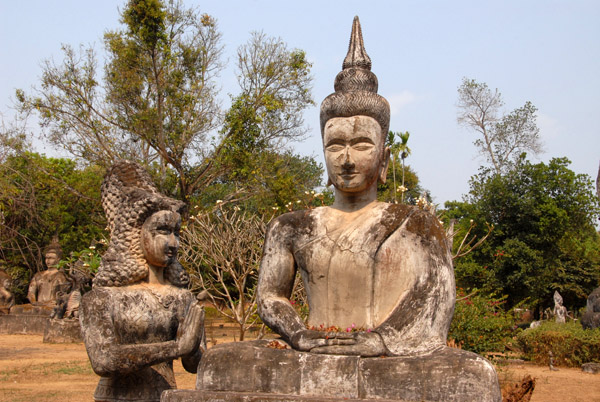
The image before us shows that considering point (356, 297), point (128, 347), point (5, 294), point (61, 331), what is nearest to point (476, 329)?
point (356, 297)

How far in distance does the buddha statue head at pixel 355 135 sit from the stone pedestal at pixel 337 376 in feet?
4.41

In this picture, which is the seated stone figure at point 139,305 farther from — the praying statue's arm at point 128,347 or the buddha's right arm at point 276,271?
the buddha's right arm at point 276,271

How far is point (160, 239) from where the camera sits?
222 inches

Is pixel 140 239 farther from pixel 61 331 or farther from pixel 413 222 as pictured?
pixel 61 331

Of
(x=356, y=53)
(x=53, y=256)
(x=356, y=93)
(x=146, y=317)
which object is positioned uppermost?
(x=356, y=53)

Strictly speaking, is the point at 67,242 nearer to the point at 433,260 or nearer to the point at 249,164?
the point at 249,164

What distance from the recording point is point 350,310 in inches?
181

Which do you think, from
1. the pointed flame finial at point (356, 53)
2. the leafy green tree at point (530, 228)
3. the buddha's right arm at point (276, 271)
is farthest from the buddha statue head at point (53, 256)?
the pointed flame finial at point (356, 53)

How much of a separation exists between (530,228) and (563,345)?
9901 mm

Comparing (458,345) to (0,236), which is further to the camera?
(0,236)

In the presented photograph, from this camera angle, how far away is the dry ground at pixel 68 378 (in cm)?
1160

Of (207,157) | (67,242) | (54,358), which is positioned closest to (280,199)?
(207,157)

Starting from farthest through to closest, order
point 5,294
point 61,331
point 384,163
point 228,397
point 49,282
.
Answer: point 49,282
point 5,294
point 61,331
point 384,163
point 228,397

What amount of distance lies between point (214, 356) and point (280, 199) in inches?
657
